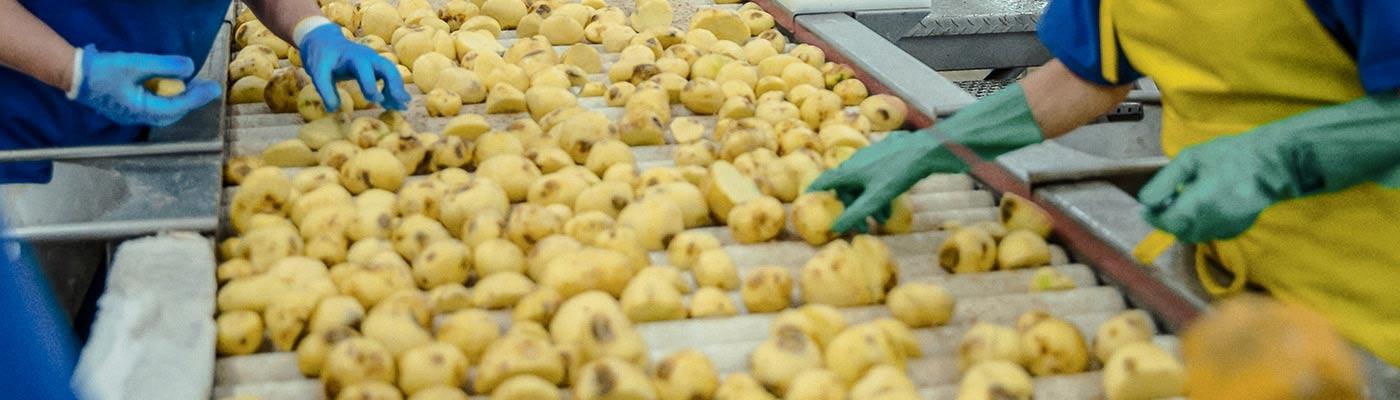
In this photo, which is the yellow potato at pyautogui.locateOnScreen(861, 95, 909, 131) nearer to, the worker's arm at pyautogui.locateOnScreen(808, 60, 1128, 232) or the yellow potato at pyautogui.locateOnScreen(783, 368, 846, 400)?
the worker's arm at pyautogui.locateOnScreen(808, 60, 1128, 232)

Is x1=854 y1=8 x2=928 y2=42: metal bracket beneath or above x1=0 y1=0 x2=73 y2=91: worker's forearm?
beneath

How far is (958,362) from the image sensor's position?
1217 mm

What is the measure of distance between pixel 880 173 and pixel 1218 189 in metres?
0.41

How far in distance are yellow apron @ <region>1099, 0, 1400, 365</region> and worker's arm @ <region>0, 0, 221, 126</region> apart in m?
1.15

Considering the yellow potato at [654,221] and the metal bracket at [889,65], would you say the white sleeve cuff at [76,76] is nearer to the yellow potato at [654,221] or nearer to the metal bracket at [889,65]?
the yellow potato at [654,221]

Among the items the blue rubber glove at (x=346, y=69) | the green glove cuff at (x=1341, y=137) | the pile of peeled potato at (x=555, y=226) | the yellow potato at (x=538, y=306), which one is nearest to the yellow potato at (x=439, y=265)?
the pile of peeled potato at (x=555, y=226)

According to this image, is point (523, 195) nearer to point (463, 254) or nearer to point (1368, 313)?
point (463, 254)

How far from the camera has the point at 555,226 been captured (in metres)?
1.44

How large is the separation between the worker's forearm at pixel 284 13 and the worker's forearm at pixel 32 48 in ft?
1.28

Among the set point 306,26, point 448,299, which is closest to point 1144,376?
point 448,299

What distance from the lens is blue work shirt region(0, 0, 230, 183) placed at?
64.9 inches

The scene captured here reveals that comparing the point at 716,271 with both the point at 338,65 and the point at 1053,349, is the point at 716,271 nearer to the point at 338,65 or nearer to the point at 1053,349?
the point at 1053,349

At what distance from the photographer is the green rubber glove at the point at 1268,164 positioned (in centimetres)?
114

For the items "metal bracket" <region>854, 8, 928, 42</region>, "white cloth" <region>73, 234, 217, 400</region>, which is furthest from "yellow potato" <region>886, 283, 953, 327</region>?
"metal bracket" <region>854, 8, 928, 42</region>
